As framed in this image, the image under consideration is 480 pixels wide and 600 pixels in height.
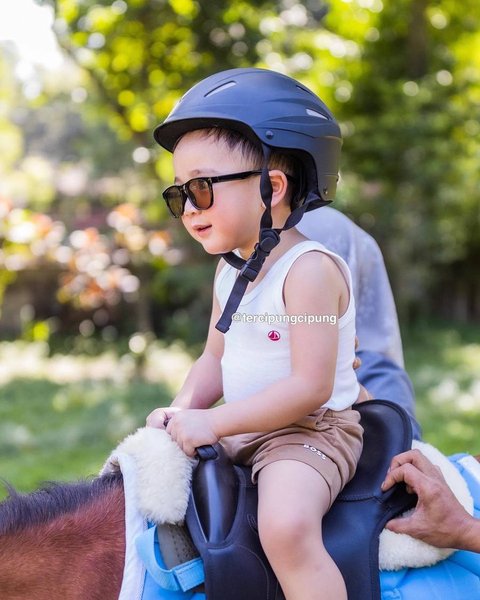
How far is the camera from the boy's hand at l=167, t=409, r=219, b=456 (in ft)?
6.05

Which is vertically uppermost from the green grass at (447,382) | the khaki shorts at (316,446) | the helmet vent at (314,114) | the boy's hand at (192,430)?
the helmet vent at (314,114)

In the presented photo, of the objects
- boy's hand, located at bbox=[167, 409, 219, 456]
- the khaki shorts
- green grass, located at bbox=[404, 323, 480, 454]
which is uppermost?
boy's hand, located at bbox=[167, 409, 219, 456]

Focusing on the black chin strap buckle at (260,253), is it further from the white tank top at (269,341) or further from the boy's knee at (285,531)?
the boy's knee at (285,531)

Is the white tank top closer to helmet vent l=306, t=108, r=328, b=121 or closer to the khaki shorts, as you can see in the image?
the khaki shorts

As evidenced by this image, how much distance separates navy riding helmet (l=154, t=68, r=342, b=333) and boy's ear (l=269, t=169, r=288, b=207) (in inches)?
2.2

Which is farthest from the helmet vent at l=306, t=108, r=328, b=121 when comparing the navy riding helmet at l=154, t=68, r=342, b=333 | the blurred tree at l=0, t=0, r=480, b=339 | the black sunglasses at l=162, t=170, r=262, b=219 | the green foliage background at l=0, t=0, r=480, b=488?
the blurred tree at l=0, t=0, r=480, b=339

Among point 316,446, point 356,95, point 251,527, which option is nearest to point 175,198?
point 316,446

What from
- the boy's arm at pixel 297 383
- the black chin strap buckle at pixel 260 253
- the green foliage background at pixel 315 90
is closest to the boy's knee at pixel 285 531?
the boy's arm at pixel 297 383

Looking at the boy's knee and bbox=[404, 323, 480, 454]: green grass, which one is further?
bbox=[404, 323, 480, 454]: green grass

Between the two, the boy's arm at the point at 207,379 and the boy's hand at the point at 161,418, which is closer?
the boy's hand at the point at 161,418

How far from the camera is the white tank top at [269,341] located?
6.37ft

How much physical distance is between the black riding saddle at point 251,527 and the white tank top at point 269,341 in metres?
0.20

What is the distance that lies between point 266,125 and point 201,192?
235mm

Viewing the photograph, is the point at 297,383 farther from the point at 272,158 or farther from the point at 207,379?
the point at 272,158
